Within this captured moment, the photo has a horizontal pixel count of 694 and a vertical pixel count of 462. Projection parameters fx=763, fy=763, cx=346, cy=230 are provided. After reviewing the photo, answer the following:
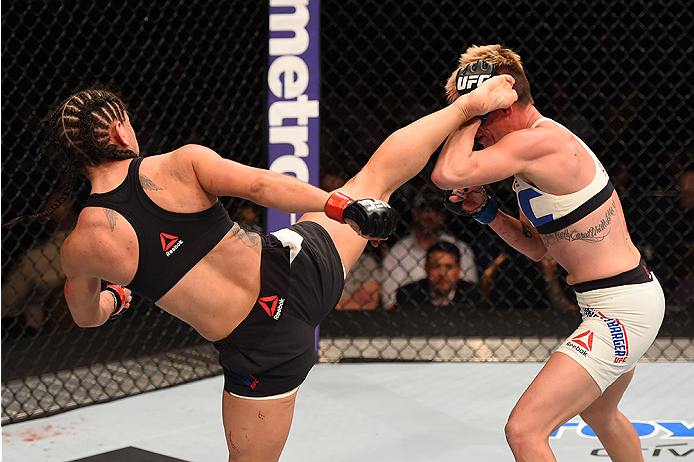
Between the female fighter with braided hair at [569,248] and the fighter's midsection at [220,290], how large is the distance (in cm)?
46

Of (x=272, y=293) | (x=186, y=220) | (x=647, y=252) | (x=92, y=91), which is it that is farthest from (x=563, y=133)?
(x=647, y=252)

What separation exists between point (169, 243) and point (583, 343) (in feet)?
2.97

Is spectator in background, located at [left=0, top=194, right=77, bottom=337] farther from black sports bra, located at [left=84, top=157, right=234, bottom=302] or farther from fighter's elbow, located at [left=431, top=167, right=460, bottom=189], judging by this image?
fighter's elbow, located at [left=431, top=167, right=460, bottom=189]

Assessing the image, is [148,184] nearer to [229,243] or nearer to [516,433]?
[229,243]

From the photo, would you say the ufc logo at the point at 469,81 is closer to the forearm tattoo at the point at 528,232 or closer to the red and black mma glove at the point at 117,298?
the forearm tattoo at the point at 528,232

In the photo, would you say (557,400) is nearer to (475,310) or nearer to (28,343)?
(475,310)

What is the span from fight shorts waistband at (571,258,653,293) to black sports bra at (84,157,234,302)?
83 cm

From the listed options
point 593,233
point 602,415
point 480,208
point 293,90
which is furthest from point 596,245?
point 293,90

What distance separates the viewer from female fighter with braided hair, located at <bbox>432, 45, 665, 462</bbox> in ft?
5.32

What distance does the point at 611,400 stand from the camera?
5.85 feet

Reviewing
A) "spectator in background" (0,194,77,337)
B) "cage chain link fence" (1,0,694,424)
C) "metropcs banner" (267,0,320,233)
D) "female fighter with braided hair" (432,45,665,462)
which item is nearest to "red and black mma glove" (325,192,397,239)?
"female fighter with braided hair" (432,45,665,462)

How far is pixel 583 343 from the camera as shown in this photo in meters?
1.66

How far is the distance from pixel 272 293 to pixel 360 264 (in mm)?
2343

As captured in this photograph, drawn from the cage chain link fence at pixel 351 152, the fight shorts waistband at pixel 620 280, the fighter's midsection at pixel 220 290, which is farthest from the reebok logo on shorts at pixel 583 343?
the cage chain link fence at pixel 351 152
